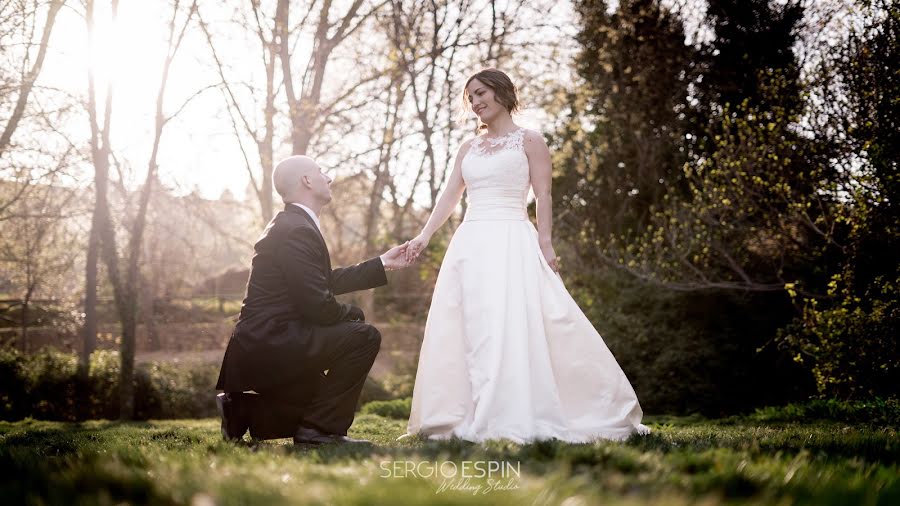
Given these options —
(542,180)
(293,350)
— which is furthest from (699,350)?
(293,350)

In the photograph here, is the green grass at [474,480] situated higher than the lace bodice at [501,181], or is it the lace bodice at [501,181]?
the lace bodice at [501,181]

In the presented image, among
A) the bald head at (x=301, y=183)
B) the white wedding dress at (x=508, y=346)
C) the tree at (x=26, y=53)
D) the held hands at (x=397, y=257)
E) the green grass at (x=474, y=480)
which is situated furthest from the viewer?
Result: the tree at (x=26, y=53)

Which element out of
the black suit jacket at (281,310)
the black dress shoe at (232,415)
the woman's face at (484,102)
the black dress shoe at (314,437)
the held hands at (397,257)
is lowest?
the black dress shoe at (314,437)

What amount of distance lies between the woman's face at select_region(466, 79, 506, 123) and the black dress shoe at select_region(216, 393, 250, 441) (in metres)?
2.42

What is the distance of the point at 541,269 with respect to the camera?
443cm

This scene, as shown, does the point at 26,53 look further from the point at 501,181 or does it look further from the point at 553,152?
the point at 553,152

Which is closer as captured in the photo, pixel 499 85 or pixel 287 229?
pixel 287 229

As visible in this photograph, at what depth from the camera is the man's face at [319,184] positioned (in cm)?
428

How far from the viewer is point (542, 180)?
4.65 meters

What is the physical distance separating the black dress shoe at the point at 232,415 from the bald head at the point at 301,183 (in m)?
1.23

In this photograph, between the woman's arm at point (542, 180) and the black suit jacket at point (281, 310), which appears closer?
the black suit jacket at point (281, 310)

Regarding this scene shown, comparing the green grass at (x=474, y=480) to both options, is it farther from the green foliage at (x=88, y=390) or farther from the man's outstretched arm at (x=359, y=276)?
the green foliage at (x=88, y=390)

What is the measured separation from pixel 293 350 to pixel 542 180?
1.99m

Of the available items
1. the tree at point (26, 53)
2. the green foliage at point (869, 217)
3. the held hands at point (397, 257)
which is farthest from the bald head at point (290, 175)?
the tree at point (26, 53)
